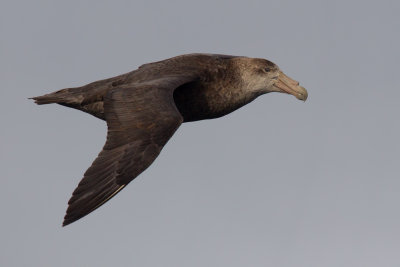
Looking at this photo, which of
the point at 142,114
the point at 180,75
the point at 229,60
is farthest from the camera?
the point at 229,60

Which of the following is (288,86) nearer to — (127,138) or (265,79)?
(265,79)

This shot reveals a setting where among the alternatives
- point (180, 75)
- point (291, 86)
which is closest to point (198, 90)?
point (180, 75)

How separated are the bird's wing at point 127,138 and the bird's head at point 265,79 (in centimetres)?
182

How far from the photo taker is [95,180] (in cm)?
1374

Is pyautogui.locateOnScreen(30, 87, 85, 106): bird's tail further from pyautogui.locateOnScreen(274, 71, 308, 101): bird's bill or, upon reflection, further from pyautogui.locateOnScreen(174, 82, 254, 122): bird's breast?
pyautogui.locateOnScreen(274, 71, 308, 101): bird's bill

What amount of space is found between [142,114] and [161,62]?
7.63ft

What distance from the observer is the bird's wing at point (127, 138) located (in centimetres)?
1358

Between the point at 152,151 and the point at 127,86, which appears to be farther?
the point at 127,86

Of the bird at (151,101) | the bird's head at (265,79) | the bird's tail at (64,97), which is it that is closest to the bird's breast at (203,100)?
the bird at (151,101)

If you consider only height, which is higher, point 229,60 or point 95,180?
point 229,60

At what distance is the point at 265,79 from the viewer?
56.4 ft

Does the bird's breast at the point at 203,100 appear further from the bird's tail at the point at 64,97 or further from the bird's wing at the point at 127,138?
the bird's tail at the point at 64,97

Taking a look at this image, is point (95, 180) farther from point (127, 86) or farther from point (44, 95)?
point (44, 95)

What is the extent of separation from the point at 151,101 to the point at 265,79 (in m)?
2.98
